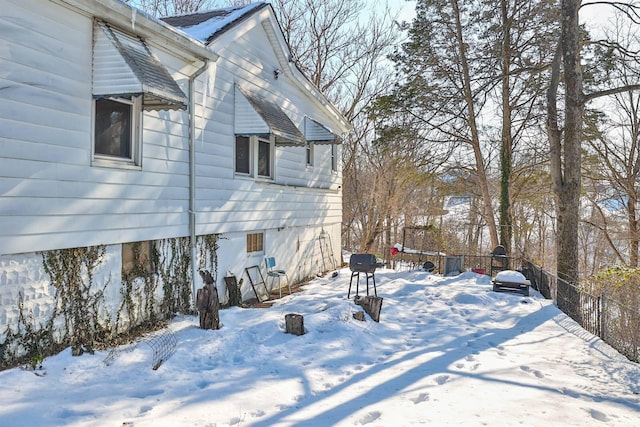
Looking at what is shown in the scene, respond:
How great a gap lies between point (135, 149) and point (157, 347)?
9.52 ft

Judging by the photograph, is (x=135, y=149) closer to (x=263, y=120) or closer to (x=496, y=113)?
(x=263, y=120)

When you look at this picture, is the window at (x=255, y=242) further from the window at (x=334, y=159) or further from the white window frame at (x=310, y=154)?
the window at (x=334, y=159)

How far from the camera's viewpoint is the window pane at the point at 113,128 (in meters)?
5.88

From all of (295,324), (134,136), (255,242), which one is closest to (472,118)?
(255,242)

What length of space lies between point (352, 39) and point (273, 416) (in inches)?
Answer: 959

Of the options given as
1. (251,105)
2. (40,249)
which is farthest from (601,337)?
(40,249)

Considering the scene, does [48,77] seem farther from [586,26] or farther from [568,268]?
[586,26]

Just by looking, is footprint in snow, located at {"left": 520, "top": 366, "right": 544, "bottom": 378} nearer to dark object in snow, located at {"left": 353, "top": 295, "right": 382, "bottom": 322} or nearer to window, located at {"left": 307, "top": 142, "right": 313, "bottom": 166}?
dark object in snow, located at {"left": 353, "top": 295, "right": 382, "bottom": 322}

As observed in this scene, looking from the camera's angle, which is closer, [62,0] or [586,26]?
[62,0]

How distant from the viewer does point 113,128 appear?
6.12 m

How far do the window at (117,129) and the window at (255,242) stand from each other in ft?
12.5

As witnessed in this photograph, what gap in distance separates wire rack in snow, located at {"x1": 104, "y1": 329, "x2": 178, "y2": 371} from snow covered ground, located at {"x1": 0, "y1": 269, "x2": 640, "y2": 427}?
8 centimetres

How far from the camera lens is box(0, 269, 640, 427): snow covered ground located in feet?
12.6

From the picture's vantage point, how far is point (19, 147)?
4809mm
